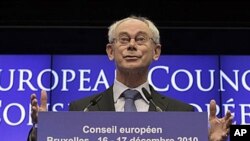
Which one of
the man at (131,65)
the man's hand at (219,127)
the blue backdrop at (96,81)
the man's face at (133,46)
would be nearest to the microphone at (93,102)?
the man at (131,65)

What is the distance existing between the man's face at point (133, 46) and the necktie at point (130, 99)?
0.27 feet

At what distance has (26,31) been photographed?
523 centimetres

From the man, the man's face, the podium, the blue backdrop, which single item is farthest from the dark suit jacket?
the blue backdrop

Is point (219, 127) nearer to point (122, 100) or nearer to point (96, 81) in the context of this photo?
point (122, 100)

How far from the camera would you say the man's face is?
2.03 metres

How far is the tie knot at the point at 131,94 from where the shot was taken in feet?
6.66

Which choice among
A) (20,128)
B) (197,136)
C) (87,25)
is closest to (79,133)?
(197,136)

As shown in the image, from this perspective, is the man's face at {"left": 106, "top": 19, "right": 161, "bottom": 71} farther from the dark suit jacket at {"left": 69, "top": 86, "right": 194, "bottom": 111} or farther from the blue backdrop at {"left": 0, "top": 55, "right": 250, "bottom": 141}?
the blue backdrop at {"left": 0, "top": 55, "right": 250, "bottom": 141}

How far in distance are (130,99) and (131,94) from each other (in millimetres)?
35

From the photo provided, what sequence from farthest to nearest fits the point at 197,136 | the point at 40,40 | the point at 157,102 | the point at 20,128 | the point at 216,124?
1. the point at 40,40
2. the point at 20,128
3. the point at 157,102
4. the point at 216,124
5. the point at 197,136

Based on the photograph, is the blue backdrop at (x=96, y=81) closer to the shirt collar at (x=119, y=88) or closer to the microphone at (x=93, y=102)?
the shirt collar at (x=119, y=88)

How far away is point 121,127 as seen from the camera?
5.58 feet

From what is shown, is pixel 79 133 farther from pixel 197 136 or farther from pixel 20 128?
pixel 20 128

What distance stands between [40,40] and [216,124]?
348cm
